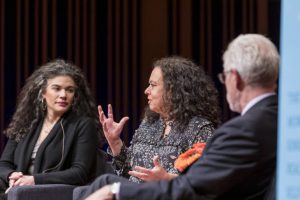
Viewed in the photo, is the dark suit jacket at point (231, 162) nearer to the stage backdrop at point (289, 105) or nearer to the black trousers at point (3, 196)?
the stage backdrop at point (289, 105)

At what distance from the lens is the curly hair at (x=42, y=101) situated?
4.39m

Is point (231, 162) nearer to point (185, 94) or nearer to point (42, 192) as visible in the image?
point (185, 94)

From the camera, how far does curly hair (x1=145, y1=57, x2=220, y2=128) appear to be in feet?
12.1

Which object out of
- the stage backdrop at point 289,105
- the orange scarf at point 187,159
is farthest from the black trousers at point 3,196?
the stage backdrop at point 289,105

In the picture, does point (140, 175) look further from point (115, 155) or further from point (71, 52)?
point (71, 52)

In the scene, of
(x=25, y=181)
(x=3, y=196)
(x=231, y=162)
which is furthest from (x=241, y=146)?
(x=3, y=196)

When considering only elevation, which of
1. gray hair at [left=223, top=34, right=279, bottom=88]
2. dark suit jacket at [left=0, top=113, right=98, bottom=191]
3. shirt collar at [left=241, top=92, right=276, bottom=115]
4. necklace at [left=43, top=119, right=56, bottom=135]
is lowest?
dark suit jacket at [left=0, top=113, right=98, bottom=191]

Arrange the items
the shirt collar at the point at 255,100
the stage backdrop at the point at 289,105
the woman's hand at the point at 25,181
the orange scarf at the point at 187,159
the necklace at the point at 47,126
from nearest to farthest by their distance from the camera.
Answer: the stage backdrop at the point at 289,105 < the shirt collar at the point at 255,100 < the orange scarf at the point at 187,159 < the woman's hand at the point at 25,181 < the necklace at the point at 47,126

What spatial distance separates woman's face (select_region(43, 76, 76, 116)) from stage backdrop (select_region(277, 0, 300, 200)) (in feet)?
9.25

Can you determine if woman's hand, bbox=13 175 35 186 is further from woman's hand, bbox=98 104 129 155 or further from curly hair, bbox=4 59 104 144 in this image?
woman's hand, bbox=98 104 129 155

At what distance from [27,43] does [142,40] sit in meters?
1.05

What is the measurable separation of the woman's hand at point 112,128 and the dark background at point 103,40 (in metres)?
2.26

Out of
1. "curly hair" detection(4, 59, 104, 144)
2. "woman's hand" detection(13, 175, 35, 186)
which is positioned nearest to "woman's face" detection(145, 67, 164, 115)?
"curly hair" detection(4, 59, 104, 144)

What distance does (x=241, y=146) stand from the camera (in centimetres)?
220
